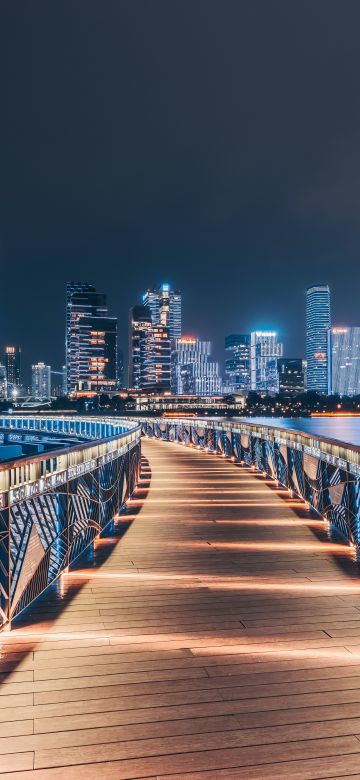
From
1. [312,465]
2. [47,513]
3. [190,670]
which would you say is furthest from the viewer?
[312,465]

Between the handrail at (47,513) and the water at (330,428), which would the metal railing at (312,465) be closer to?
the handrail at (47,513)

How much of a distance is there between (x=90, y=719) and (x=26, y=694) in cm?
51

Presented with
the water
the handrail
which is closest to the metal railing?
the handrail

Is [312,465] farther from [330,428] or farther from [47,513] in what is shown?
[330,428]

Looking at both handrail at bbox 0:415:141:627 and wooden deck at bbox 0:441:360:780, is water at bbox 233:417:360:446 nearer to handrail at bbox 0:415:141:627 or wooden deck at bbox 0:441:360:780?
handrail at bbox 0:415:141:627

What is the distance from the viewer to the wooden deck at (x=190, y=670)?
2.74 meters

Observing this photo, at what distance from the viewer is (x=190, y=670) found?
367 cm

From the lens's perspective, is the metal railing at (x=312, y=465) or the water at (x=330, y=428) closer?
the metal railing at (x=312, y=465)

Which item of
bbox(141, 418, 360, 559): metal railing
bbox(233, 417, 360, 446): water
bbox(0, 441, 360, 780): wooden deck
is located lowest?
bbox(233, 417, 360, 446): water

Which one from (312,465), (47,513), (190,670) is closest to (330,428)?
(312,465)

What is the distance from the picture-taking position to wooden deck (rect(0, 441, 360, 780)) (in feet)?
8.99

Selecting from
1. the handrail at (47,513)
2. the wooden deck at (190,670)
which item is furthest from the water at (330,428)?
the wooden deck at (190,670)

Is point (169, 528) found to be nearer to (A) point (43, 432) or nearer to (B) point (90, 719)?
(B) point (90, 719)

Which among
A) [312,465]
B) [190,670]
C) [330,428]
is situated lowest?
[330,428]
